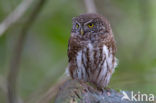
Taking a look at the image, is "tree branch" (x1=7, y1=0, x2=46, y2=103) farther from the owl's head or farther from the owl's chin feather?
the owl's chin feather

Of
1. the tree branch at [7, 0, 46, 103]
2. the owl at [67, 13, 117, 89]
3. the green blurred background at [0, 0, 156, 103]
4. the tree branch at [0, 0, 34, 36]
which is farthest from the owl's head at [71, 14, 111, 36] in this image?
the green blurred background at [0, 0, 156, 103]

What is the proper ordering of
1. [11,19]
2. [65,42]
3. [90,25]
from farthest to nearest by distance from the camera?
[65,42] < [11,19] < [90,25]

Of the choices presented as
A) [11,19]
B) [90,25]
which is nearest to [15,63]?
→ [11,19]

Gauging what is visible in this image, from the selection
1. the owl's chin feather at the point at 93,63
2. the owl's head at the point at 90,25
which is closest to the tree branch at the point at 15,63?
the owl's head at the point at 90,25

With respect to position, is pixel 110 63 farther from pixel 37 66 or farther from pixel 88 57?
pixel 37 66

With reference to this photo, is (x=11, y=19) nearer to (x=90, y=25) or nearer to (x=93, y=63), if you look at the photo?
(x=90, y=25)
